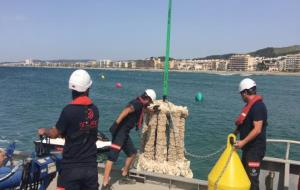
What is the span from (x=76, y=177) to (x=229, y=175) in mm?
2204

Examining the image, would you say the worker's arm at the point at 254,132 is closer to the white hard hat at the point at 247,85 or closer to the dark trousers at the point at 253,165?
the dark trousers at the point at 253,165

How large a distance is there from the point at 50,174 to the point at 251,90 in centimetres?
315

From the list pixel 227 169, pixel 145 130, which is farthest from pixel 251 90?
pixel 145 130

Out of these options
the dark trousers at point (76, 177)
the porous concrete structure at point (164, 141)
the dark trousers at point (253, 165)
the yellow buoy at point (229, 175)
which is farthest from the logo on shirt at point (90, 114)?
the porous concrete structure at point (164, 141)

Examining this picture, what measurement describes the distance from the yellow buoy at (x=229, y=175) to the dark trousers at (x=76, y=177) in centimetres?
188

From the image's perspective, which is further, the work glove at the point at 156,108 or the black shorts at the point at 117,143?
the work glove at the point at 156,108

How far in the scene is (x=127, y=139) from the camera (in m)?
7.34

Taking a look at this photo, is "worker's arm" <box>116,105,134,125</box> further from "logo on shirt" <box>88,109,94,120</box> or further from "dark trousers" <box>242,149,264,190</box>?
"logo on shirt" <box>88,109,94,120</box>

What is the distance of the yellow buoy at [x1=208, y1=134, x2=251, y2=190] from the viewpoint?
5.38m

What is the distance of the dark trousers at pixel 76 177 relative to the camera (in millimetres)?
4402

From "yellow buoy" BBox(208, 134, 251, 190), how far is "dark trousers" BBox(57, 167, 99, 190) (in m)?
1.88

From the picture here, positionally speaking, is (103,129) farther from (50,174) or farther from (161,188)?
(50,174)

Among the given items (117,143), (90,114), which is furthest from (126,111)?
(90,114)

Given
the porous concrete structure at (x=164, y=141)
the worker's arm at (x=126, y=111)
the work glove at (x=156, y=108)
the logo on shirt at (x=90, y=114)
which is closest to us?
the logo on shirt at (x=90, y=114)
